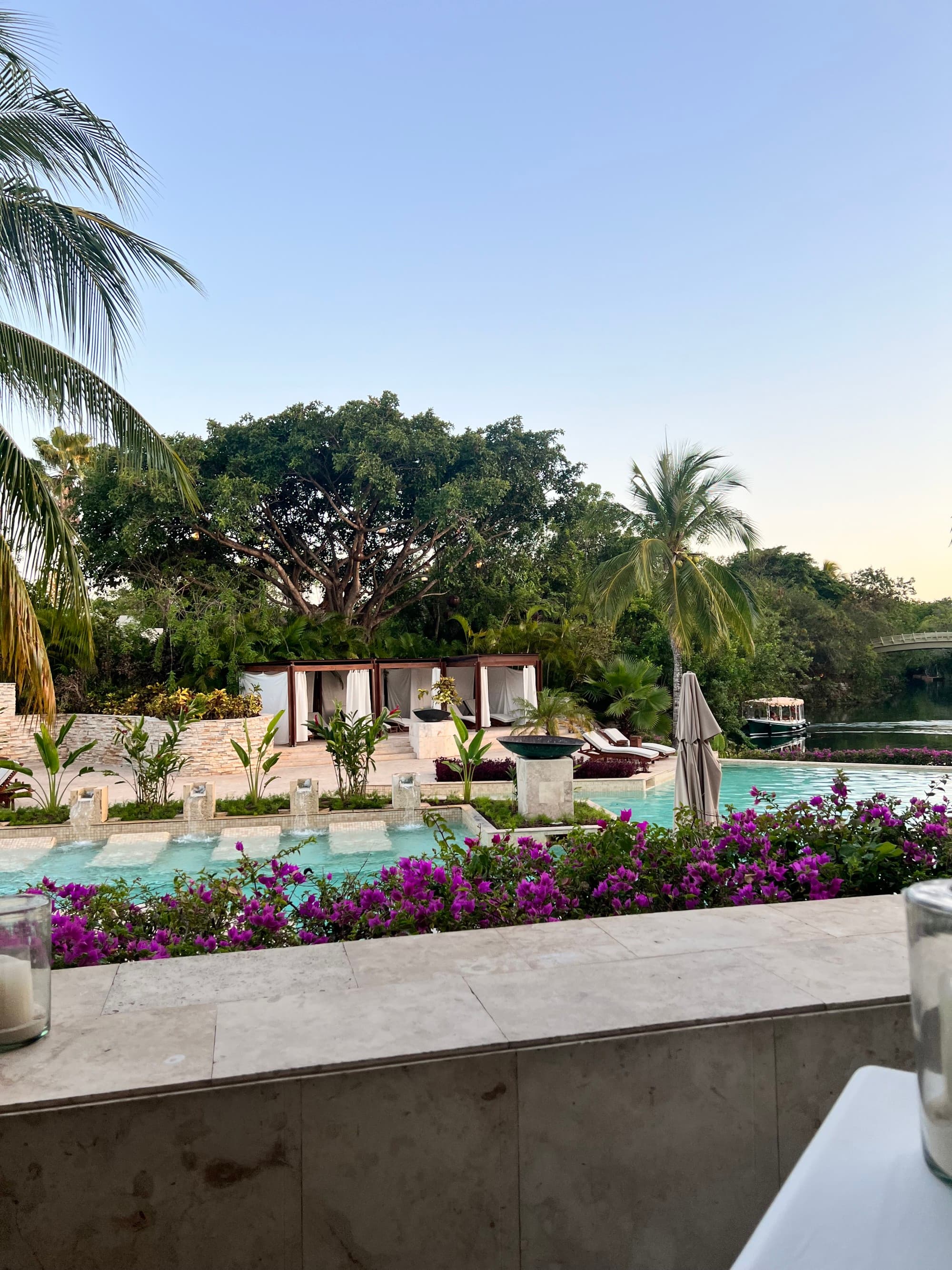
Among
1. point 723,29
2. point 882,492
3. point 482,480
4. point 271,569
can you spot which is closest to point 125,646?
point 271,569

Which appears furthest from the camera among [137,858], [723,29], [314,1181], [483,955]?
[723,29]

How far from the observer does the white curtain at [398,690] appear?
24.9 meters

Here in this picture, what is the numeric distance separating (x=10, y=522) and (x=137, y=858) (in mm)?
4371

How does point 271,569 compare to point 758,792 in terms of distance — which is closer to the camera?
point 758,792

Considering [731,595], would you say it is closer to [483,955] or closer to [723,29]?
[723,29]

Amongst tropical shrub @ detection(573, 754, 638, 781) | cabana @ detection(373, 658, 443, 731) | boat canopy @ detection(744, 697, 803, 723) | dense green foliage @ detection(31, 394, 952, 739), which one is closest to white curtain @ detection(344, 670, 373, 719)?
cabana @ detection(373, 658, 443, 731)

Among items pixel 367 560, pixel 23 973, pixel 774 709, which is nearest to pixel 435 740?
pixel 367 560

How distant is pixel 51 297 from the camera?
6422mm

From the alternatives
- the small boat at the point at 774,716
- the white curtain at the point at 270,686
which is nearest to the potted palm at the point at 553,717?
the white curtain at the point at 270,686

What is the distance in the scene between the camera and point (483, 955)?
261 cm

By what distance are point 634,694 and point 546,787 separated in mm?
11541

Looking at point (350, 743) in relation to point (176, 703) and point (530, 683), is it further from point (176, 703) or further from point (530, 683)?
point (530, 683)

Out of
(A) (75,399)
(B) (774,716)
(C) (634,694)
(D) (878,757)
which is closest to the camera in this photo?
(A) (75,399)

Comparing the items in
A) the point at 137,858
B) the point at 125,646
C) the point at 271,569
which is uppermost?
the point at 271,569
